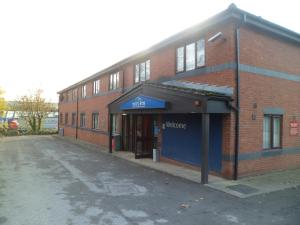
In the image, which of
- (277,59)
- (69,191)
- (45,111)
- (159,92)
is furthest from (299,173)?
(45,111)

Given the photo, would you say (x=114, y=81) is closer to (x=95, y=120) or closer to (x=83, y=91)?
(x=95, y=120)

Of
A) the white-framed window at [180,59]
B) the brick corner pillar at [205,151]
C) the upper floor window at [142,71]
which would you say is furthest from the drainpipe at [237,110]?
the upper floor window at [142,71]

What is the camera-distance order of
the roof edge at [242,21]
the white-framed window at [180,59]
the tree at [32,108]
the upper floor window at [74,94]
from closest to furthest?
the roof edge at [242,21], the white-framed window at [180,59], the upper floor window at [74,94], the tree at [32,108]

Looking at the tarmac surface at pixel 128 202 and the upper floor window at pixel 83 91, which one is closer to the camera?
the tarmac surface at pixel 128 202

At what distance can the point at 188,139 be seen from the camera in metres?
11.8

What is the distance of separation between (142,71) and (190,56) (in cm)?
470

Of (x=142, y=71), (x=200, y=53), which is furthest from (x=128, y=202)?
(x=142, y=71)

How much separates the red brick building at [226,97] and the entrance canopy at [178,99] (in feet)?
0.10

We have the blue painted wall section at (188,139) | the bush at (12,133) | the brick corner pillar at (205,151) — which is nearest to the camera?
the brick corner pillar at (205,151)

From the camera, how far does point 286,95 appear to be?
11711 mm

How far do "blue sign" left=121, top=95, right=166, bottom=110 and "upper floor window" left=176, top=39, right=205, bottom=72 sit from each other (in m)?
1.98

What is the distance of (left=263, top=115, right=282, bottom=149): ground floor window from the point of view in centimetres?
1105

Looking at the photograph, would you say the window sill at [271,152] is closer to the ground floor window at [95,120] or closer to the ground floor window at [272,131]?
the ground floor window at [272,131]

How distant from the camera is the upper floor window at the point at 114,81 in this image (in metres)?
19.2
